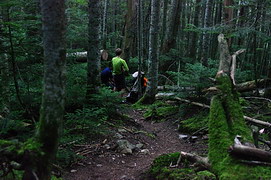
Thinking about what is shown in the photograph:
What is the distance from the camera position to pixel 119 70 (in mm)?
11102

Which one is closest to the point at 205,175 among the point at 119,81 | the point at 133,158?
the point at 133,158

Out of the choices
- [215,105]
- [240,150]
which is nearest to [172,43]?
[215,105]

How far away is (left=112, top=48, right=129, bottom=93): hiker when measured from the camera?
1095 centimetres

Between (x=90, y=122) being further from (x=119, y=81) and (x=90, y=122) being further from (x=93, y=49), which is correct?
(x=119, y=81)

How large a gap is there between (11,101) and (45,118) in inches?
123

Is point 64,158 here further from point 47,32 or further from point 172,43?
point 172,43

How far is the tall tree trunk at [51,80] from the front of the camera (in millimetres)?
2449

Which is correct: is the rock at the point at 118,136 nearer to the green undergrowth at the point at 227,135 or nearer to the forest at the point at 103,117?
the forest at the point at 103,117

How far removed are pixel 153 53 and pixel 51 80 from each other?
298 inches

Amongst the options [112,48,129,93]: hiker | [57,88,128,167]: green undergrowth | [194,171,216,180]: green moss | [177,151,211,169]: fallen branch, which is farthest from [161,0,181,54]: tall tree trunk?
[194,171,216,180]: green moss

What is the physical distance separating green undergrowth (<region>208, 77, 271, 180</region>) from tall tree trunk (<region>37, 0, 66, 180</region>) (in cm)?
204

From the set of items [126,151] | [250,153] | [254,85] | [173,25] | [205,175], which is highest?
[173,25]

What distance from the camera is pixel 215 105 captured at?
3980mm

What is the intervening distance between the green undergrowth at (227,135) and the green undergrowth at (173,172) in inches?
10.2
